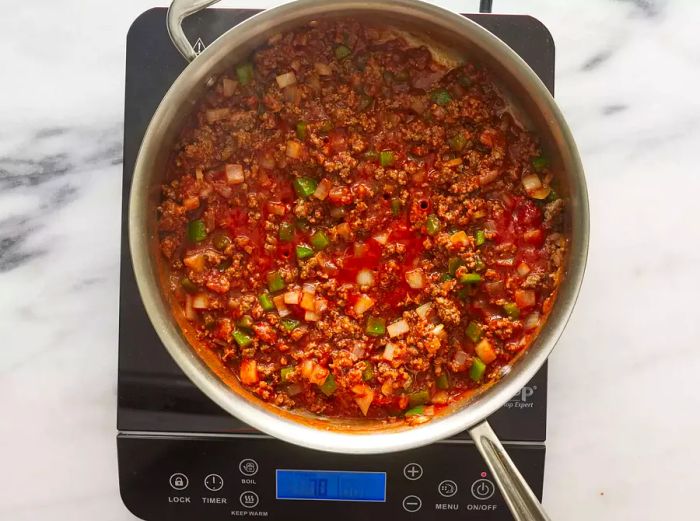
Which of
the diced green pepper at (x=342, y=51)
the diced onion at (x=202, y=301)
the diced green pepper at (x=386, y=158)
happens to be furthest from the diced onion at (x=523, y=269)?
the diced onion at (x=202, y=301)

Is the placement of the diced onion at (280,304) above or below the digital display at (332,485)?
above

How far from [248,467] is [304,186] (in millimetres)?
886

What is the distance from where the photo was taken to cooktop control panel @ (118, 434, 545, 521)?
2289mm

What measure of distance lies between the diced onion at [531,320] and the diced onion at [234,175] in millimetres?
966

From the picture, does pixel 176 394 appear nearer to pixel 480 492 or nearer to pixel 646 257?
pixel 480 492

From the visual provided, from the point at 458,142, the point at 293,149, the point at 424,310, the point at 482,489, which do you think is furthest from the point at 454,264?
the point at 482,489

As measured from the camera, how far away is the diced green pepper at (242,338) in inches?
88.7

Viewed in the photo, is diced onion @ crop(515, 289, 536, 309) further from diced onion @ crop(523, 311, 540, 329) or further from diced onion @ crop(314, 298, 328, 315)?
diced onion @ crop(314, 298, 328, 315)

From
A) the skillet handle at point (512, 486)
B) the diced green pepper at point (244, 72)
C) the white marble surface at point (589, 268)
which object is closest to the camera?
the skillet handle at point (512, 486)

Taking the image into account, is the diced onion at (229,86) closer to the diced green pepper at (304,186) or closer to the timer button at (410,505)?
the diced green pepper at (304,186)

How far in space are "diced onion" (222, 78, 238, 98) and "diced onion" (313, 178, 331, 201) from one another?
0.38 metres

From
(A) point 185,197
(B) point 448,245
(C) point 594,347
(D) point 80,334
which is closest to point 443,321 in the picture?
(B) point 448,245

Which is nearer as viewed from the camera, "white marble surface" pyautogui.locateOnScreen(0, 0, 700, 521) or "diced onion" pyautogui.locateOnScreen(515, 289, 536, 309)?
"diced onion" pyautogui.locateOnScreen(515, 289, 536, 309)

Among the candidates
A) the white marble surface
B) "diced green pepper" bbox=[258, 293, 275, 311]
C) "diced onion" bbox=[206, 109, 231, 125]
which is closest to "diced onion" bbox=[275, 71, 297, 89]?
"diced onion" bbox=[206, 109, 231, 125]
